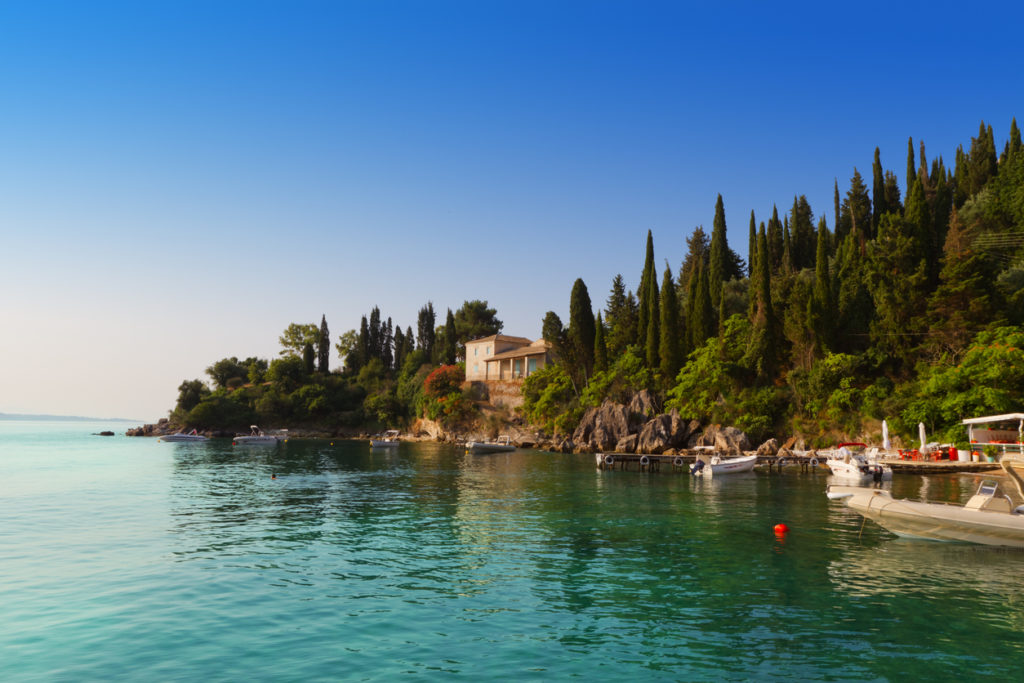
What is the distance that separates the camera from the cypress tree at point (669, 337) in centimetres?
7088

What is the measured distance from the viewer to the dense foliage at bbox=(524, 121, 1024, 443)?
161 ft

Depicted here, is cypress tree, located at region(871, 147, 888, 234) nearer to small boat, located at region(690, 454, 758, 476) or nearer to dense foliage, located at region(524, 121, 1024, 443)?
dense foliage, located at region(524, 121, 1024, 443)

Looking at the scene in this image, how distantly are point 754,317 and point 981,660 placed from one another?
55912mm

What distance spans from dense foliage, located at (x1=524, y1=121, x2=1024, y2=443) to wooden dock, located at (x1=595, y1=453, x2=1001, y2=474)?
4.34m

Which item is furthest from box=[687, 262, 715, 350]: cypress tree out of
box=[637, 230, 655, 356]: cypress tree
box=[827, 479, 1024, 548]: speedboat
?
box=[827, 479, 1024, 548]: speedboat

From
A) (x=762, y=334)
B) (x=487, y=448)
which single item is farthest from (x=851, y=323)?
(x=487, y=448)

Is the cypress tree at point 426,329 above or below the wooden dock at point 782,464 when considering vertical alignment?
above

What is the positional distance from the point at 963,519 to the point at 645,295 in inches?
2355

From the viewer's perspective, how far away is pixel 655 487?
40125mm

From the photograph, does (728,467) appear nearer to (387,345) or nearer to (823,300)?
(823,300)

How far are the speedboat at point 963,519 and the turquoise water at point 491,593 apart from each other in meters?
0.64

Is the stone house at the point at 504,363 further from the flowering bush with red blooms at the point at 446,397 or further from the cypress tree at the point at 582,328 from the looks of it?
the cypress tree at the point at 582,328

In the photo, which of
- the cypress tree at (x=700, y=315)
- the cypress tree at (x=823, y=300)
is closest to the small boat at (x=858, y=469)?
the cypress tree at (x=823, y=300)

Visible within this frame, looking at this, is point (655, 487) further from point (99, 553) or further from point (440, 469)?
point (99, 553)
